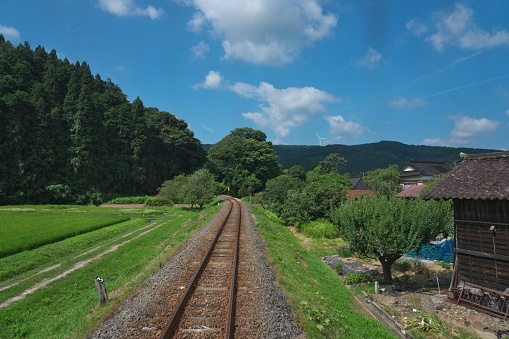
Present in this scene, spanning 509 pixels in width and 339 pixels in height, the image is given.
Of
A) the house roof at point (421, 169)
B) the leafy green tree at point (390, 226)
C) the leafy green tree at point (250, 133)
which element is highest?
the leafy green tree at point (250, 133)

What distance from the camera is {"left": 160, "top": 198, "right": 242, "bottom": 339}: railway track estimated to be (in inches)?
285

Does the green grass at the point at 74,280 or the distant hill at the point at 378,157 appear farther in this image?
the distant hill at the point at 378,157

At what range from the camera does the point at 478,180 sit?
1270 cm

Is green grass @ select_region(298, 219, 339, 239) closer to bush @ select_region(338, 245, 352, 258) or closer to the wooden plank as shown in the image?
bush @ select_region(338, 245, 352, 258)

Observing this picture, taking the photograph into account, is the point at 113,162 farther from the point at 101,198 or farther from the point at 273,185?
the point at 273,185

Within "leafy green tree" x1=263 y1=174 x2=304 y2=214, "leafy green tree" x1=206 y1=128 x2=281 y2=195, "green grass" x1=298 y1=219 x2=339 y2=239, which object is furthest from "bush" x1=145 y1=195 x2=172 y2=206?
"green grass" x1=298 y1=219 x2=339 y2=239

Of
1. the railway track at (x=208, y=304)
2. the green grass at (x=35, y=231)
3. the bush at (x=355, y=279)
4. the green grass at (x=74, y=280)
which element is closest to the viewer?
the railway track at (x=208, y=304)

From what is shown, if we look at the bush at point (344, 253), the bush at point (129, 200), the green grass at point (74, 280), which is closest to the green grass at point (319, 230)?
the bush at point (344, 253)

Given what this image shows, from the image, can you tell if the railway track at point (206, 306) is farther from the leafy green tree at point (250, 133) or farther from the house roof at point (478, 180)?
the leafy green tree at point (250, 133)

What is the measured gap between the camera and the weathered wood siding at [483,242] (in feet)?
38.3

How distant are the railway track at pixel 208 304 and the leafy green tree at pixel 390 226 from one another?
642 centimetres

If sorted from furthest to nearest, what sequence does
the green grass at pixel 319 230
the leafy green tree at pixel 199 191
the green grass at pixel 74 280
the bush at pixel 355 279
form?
1. the leafy green tree at pixel 199 191
2. the green grass at pixel 319 230
3. the bush at pixel 355 279
4. the green grass at pixel 74 280

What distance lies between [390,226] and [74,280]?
49.6ft

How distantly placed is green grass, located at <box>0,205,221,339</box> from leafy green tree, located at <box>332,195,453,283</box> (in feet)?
30.9
